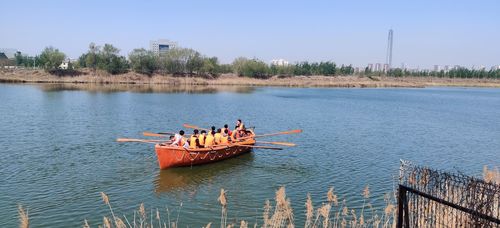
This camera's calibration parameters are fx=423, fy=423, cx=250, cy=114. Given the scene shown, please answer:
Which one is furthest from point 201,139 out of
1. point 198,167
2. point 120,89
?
point 120,89

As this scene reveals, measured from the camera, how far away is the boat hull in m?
16.8

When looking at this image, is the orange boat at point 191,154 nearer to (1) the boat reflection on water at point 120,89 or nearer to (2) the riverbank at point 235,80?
(1) the boat reflection on water at point 120,89

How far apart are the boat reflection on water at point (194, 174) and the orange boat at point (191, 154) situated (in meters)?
0.22

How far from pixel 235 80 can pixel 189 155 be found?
238 feet

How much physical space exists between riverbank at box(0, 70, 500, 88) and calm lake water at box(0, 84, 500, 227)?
1648 inches

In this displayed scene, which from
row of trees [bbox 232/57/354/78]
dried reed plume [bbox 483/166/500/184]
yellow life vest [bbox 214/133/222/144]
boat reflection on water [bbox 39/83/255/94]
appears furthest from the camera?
row of trees [bbox 232/57/354/78]

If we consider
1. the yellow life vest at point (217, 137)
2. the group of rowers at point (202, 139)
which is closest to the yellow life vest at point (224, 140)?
the group of rowers at point (202, 139)

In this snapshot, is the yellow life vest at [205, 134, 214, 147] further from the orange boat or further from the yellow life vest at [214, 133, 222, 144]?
the yellow life vest at [214, 133, 222, 144]

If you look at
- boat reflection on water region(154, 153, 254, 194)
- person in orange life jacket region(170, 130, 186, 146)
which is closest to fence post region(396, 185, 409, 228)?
boat reflection on water region(154, 153, 254, 194)

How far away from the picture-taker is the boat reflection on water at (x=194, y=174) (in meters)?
15.3

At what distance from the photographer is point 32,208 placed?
12.3 meters

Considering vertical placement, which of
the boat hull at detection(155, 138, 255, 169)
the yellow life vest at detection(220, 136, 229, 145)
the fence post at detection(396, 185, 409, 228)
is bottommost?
the boat hull at detection(155, 138, 255, 169)

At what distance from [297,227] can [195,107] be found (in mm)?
31124

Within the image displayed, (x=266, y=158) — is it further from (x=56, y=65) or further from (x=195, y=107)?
(x=56, y=65)
